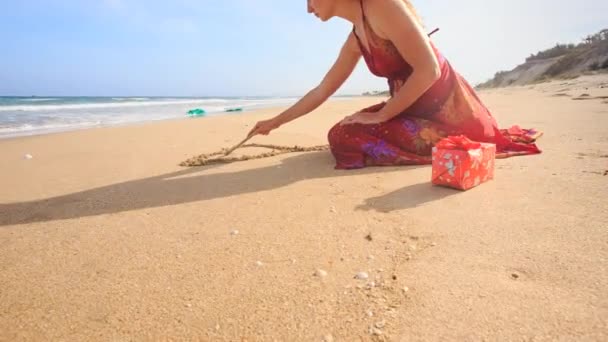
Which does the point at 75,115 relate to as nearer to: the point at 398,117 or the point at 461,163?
the point at 398,117

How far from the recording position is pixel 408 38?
6.41ft

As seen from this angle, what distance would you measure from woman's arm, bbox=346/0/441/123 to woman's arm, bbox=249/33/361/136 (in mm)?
461

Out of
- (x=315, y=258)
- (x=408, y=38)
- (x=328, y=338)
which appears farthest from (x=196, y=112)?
(x=328, y=338)

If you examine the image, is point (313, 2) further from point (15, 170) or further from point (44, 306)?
point (15, 170)

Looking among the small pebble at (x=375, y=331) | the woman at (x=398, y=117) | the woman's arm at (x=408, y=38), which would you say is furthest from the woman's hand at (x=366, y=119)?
the small pebble at (x=375, y=331)

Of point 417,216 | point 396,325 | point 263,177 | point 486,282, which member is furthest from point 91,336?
point 263,177

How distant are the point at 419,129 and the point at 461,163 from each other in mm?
703

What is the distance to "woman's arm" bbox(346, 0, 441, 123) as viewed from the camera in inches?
75.7

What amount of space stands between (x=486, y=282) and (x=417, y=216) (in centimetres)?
49

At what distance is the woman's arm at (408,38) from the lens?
192 cm

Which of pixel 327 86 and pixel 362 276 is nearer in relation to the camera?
pixel 362 276

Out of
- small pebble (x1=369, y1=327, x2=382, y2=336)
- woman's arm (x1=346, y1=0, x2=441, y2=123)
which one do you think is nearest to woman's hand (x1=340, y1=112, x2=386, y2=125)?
woman's arm (x1=346, y1=0, x2=441, y2=123)

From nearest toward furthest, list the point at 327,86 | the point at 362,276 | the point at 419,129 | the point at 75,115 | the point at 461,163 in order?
the point at 362,276 → the point at 461,163 → the point at 419,129 → the point at 327,86 → the point at 75,115

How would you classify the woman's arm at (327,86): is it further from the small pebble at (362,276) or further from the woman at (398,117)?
the small pebble at (362,276)
